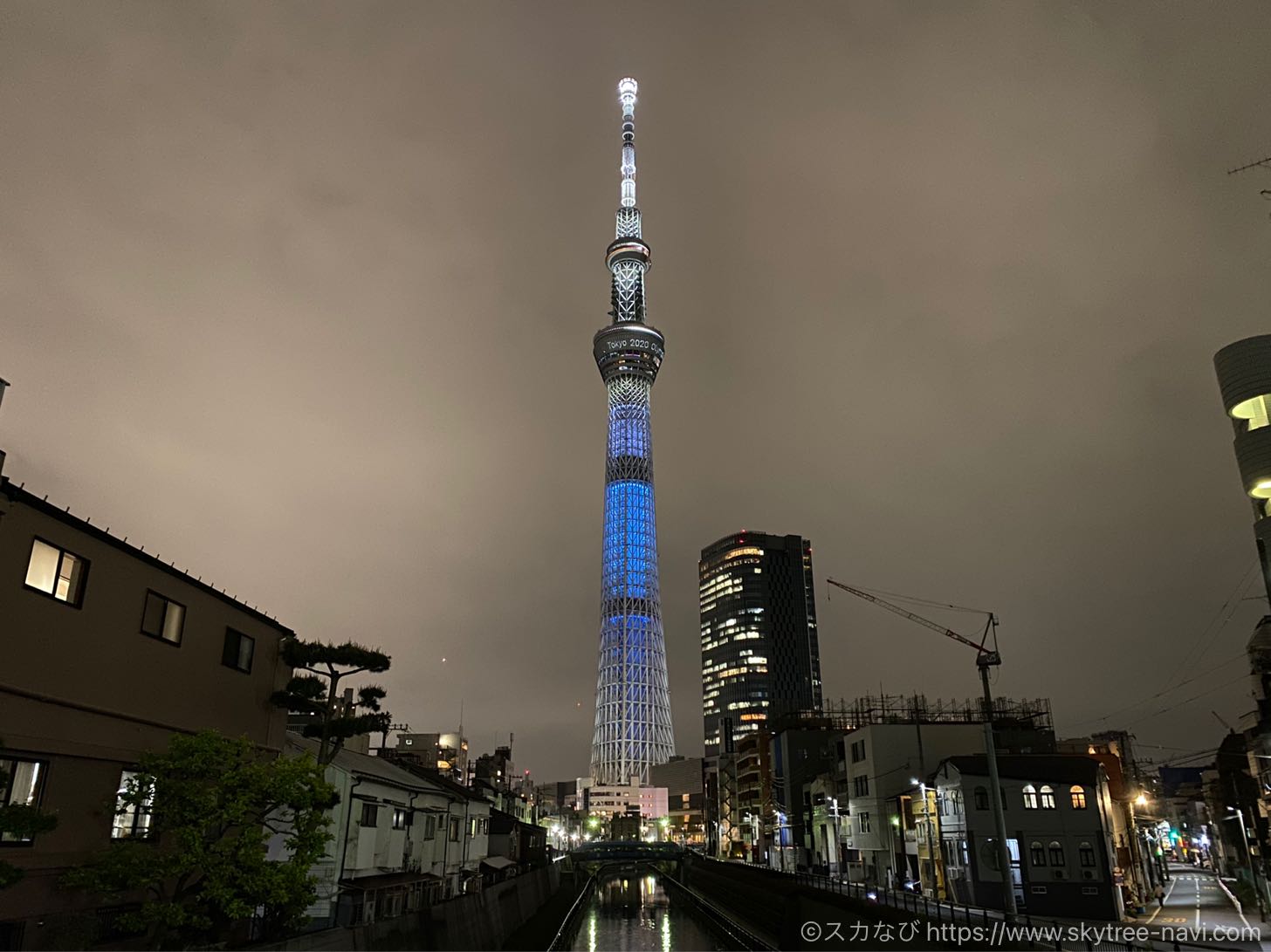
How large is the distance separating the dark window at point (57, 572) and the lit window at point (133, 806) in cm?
397

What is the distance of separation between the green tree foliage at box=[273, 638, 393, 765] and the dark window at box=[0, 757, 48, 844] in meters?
9.76

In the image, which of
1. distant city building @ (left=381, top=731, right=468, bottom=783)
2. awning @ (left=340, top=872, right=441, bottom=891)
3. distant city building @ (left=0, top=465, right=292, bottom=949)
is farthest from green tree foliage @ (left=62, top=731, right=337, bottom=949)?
distant city building @ (left=381, top=731, right=468, bottom=783)

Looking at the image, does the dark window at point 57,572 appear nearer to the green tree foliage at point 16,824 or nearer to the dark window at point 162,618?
the dark window at point 162,618

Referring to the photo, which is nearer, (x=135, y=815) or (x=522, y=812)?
(x=135, y=815)

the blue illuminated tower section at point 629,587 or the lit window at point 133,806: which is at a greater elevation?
→ the blue illuminated tower section at point 629,587

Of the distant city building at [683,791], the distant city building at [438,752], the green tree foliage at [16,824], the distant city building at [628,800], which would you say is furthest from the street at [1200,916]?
the distant city building at [683,791]

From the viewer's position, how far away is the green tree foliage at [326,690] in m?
26.4

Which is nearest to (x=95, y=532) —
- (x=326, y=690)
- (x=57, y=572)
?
(x=57, y=572)

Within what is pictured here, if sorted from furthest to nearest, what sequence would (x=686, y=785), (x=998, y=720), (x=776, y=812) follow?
(x=686, y=785) < (x=776, y=812) < (x=998, y=720)

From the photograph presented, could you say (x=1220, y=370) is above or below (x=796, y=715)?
above

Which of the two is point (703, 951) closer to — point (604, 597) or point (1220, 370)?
point (1220, 370)

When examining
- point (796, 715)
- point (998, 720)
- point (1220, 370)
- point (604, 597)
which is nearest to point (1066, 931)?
point (1220, 370)

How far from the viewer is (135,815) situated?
18.6 meters

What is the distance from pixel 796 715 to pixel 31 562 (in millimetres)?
80897
